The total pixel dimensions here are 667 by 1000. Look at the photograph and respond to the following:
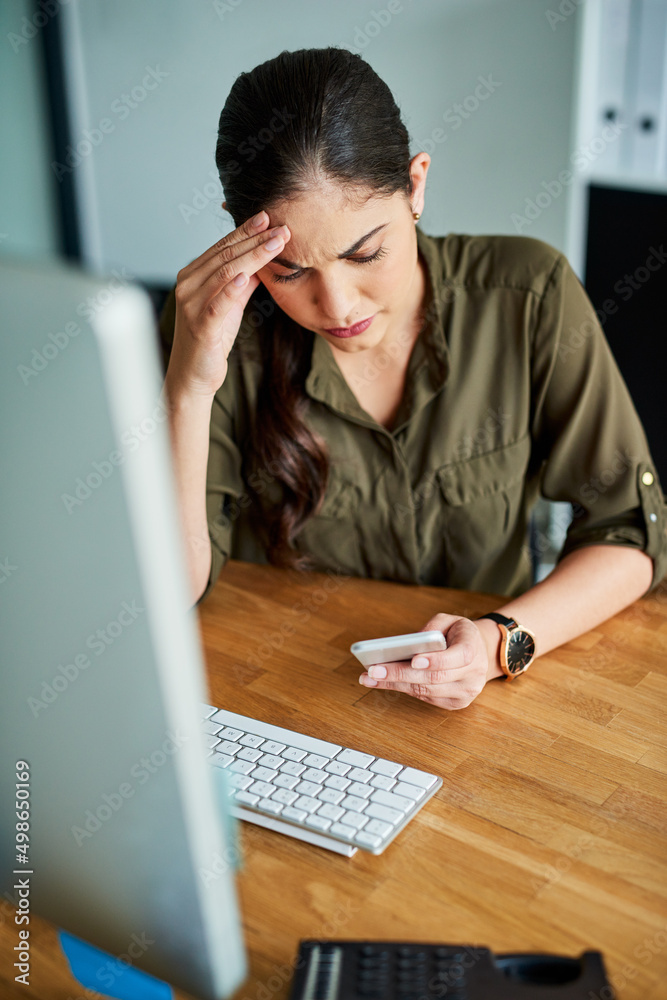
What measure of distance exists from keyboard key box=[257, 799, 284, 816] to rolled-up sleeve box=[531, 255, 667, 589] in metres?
0.60

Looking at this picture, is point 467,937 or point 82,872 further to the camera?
point 467,937

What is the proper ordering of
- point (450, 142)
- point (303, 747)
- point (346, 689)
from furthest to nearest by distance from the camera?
point (450, 142) < point (346, 689) < point (303, 747)

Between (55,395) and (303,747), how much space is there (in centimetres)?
55

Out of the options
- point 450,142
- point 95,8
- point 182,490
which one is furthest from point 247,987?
point 95,8

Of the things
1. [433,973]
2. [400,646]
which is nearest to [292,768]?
[400,646]

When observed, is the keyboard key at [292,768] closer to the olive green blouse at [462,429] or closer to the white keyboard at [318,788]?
the white keyboard at [318,788]

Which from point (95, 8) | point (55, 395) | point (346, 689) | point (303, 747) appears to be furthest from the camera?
point (95, 8)

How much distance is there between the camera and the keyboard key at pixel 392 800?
78 cm

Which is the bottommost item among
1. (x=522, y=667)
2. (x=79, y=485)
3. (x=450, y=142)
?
(x=522, y=667)

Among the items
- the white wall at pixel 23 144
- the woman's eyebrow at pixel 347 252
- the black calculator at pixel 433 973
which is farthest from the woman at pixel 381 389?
the white wall at pixel 23 144

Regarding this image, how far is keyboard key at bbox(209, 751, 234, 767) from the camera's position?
2.81 feet

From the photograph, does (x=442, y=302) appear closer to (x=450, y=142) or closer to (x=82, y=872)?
(x=82, y=872)

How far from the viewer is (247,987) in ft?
2.10

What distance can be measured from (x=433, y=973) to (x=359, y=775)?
239 mm
